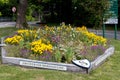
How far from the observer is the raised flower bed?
29.0 feet

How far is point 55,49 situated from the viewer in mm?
9516

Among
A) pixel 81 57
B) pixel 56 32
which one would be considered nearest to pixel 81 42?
pixel 56 32

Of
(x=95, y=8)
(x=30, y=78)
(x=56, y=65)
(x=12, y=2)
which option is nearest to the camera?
(x=30, y=78)

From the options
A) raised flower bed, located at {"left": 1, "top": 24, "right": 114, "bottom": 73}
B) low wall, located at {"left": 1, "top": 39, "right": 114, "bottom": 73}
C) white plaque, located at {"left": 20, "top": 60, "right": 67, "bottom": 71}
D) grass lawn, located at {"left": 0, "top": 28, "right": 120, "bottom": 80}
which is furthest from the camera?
raised flower bed, located at {"left": 1, "top": 24, "right": 114, "bottom": 73}

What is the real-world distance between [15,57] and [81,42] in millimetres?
2462

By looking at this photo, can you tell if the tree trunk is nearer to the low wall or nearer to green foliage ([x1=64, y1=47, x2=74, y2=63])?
the low wall

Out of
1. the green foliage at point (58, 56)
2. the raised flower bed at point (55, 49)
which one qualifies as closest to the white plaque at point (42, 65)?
the raised flower bed at point (55, 49)

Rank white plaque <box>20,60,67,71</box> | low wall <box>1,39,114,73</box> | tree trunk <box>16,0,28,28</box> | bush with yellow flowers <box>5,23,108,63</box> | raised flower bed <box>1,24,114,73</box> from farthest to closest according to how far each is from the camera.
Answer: tree trunk <box>16,0,28,28</box>
bush with yellow flowers <box>5,23,108,63</box>
raised flower bed <box>1,24,114,73</box>
white plaque <box>20,60,67,71</box>
low wall <box>1,39,114,73</box>

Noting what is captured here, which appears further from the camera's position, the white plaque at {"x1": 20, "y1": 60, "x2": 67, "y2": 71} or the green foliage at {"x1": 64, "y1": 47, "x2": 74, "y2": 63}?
the green foliage at {"x1": 64, "y1": 47, "x2": 74, "y2": 63}

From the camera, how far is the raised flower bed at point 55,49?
348 inches

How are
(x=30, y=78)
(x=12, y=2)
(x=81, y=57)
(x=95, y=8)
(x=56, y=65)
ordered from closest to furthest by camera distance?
(x=30, y=78) → (x=56, y=65) → (x=81, y=57) → (x=95, y=8) → (x=12, y=2)

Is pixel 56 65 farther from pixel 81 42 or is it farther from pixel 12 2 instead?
pixel 12 2

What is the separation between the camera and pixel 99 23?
1834cm

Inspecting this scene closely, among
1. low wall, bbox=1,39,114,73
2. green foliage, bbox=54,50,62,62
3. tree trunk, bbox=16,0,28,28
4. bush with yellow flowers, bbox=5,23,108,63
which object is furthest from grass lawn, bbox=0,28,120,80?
tree trunk, bbox=16,0,28,28
